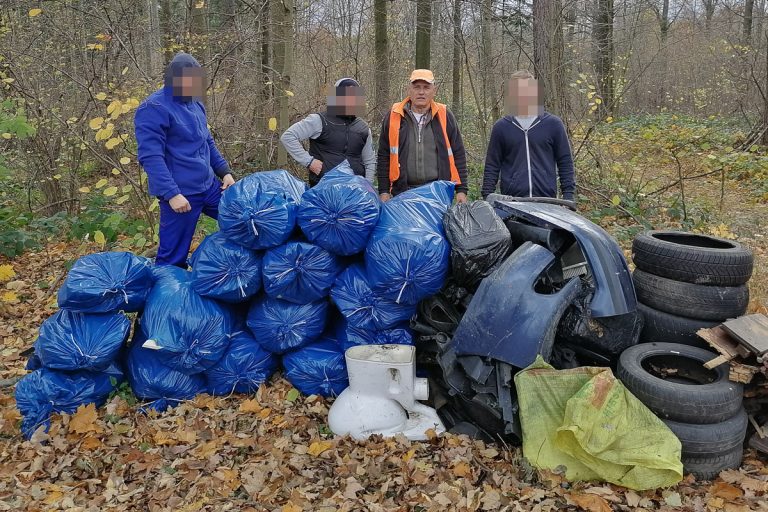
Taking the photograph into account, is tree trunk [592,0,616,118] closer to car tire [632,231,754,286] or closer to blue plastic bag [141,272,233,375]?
car tire [632,231,754,286]

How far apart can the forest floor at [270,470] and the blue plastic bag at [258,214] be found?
102cm

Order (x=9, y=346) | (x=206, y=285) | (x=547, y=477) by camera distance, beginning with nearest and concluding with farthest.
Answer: (x=547, y=477) < (x=206, y=285) < (x=9, y=346)

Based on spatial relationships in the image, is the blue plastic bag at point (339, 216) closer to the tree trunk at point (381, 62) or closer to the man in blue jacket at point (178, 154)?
the man in blue jacket at point (178, 154)

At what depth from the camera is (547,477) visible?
2.82 m

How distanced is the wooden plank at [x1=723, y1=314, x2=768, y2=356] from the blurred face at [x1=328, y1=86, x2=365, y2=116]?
299cm

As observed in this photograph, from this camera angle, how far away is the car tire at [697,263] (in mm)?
3268

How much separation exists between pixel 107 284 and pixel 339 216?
145cm

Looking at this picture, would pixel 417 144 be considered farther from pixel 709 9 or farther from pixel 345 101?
pixel 709 9

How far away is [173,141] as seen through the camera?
4.01m

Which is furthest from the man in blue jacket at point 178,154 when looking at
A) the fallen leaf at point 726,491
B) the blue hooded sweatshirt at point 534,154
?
the fallen leaf at point 726,491

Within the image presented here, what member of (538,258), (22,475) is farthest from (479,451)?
(22,475)

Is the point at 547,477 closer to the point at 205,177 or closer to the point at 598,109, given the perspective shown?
the point at 205,177

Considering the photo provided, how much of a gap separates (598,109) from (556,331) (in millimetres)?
6439

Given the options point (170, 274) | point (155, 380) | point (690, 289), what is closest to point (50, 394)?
point (155, 380)
